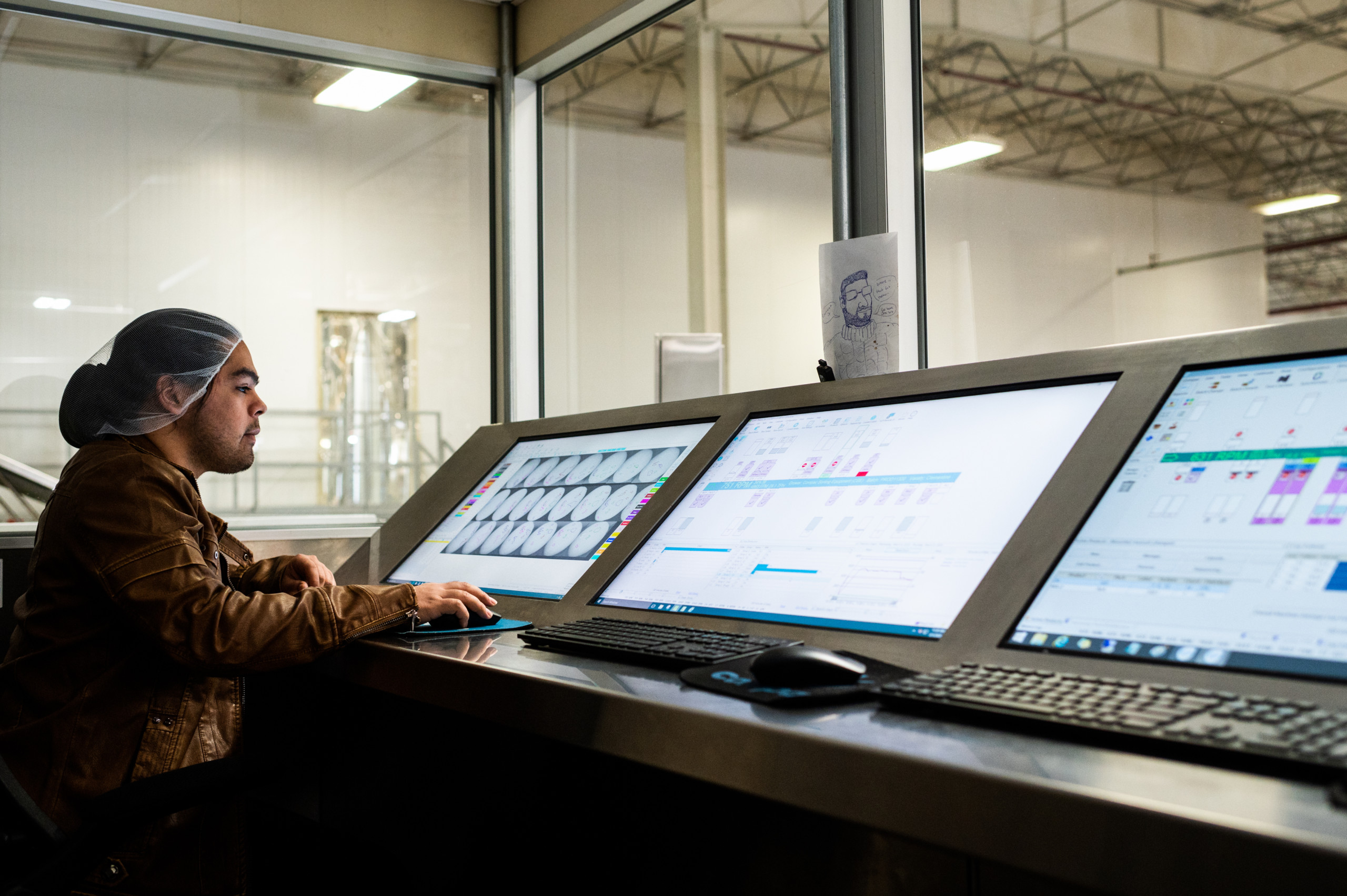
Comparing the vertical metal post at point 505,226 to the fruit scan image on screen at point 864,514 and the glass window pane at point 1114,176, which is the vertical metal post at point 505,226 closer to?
the glass window pane at point 1114,176

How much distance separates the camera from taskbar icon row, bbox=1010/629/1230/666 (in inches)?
37.8

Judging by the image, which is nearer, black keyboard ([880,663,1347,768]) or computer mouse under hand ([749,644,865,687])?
black keyboard ([880,663,1347,768])

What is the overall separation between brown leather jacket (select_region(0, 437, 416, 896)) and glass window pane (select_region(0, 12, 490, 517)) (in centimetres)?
175

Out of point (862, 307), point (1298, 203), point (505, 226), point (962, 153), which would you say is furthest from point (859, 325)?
point (505, 226)

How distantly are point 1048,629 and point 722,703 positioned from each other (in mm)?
334

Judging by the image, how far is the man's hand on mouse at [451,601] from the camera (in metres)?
1.66

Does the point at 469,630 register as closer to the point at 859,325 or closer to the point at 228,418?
the point at 228,418

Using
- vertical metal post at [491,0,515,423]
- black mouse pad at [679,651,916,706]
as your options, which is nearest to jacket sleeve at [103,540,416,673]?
black mouse pad at [679,651,916,706]

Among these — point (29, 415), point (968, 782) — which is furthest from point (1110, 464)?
point (29, 415)

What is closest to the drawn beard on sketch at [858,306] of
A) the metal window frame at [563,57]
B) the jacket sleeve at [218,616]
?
the jacket sleeve at [218,616]

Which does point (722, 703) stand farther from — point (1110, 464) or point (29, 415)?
point (29, 415)

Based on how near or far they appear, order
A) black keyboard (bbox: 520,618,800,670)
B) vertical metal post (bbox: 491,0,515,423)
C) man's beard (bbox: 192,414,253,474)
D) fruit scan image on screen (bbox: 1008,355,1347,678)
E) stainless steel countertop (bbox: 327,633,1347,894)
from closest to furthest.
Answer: stainless steel countertop (bbox: 327,633,1347,894) → fruit scan image on screen (bbox: 1008,355,1347,678) → black keyboard (bbox: 520,618,800,670) → man's beard (bbox: 192,414,253,474) → vertical metal post (bbox: 491,0,515,423)

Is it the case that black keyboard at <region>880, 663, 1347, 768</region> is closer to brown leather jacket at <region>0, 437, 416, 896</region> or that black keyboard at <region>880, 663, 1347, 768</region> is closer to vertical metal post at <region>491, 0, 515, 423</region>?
brown leather jacket at <region>0, 437, 416, 896</region>

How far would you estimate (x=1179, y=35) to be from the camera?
2.24 m
